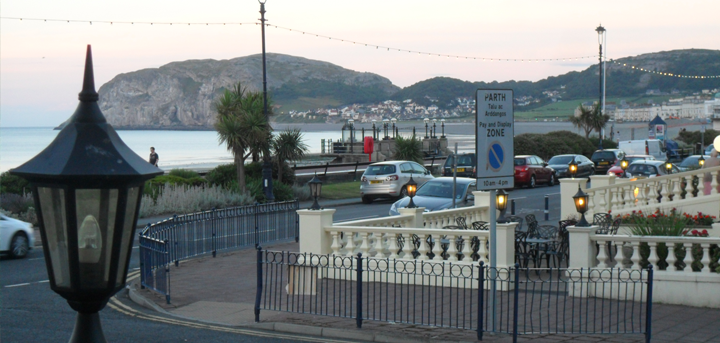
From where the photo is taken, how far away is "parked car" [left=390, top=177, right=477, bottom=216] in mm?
22359

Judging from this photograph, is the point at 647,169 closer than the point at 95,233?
No

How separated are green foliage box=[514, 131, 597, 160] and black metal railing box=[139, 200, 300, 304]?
101 feet

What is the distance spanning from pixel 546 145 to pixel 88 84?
4866 cm

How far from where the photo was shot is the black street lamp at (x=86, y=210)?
153 inches

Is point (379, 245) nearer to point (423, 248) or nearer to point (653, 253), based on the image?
point (423, 248)

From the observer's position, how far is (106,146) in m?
4.05

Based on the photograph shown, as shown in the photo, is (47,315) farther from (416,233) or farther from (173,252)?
(416,233)

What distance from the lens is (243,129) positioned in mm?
30703

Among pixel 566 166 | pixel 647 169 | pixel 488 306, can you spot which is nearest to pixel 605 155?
pixel 566 166

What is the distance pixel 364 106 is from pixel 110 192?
17636 cm

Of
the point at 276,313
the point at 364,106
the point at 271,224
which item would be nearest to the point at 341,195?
the point at 271,224

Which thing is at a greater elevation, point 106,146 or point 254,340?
point 106,146

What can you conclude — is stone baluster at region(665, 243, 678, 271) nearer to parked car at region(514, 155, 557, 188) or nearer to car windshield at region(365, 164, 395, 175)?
car windshield at region(365, 164, 395, 175)

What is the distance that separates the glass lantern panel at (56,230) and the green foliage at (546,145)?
45.8 metres
